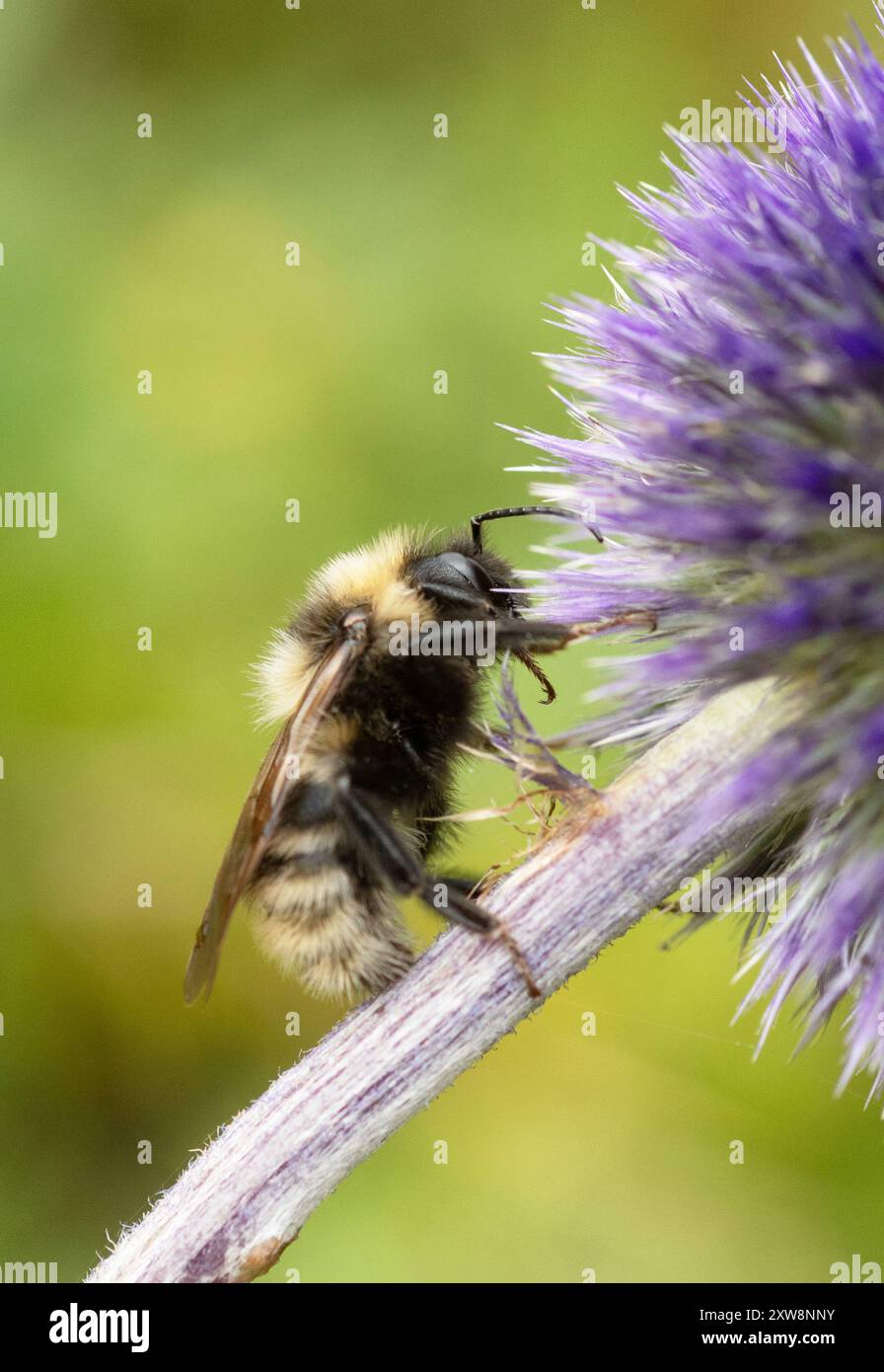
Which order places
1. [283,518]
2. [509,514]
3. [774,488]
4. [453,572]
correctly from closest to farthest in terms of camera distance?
[774,488]
[453,572]
[509,514]
[283,518]

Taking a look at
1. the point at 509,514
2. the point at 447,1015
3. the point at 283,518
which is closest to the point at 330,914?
the point at 447,1015

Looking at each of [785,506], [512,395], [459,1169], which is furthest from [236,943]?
[785,506]

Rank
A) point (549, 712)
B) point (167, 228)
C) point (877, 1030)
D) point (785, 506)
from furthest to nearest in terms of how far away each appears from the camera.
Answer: point (167, 228)
point (549, 712)
point (877, 1030)
point (785, 506)

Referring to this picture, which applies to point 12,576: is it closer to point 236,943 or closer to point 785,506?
point 236,943

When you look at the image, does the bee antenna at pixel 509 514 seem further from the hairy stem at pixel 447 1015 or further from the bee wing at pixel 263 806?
the hairy stem at pixel 447 1015

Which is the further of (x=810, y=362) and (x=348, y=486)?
(x=348, y=486)

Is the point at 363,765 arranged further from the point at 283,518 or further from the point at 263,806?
the point at 283,518
